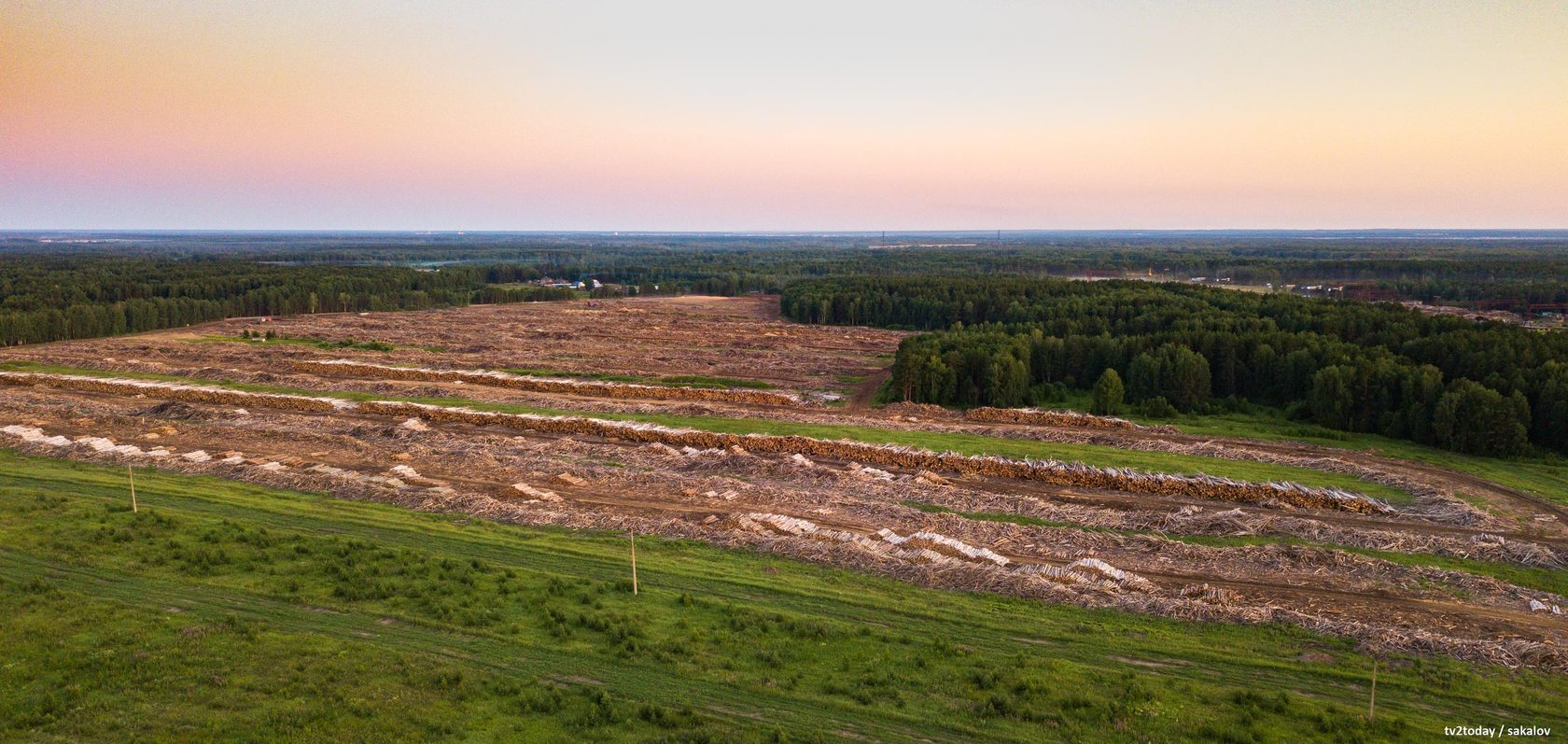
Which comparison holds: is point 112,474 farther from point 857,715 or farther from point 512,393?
point 857,715

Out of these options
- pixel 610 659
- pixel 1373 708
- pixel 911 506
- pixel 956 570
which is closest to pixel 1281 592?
pixel 1373 708

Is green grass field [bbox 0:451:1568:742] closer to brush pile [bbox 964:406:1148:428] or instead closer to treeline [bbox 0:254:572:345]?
brush pile [bbox 964:406:1148:428]

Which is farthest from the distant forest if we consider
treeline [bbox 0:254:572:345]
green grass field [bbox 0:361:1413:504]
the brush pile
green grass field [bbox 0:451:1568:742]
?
green grass field [bbox 0:451:1568:742]

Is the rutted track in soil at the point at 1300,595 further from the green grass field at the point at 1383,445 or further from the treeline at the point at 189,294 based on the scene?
the treeline at the point at 189,294

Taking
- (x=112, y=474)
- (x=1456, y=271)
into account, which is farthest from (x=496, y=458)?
(x=1456, y=271)

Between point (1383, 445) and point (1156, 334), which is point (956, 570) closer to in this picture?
point (1383, 445)
